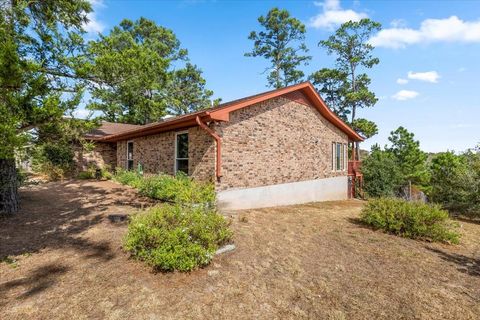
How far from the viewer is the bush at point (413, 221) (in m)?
6.82

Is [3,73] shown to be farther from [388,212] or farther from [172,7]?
[172,7]

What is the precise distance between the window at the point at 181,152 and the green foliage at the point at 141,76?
85.8 inches

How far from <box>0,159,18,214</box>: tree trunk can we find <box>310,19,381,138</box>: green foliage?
26507 millimetres

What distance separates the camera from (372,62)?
2745 centimetres

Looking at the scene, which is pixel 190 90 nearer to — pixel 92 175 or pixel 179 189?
pixel 92 175

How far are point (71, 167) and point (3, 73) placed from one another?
1381cm

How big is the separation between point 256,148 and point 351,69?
2307cm

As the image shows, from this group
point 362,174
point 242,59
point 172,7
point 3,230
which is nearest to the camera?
point 3,230

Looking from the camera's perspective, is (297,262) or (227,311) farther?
(297,262)

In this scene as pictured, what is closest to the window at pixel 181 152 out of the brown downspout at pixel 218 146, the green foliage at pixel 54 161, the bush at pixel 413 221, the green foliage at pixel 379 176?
the brown downspout at pixel 218 146

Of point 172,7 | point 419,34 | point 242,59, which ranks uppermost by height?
point 242,59

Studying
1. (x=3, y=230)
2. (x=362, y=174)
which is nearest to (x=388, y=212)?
(x=3, y=230)

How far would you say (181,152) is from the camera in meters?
10.8

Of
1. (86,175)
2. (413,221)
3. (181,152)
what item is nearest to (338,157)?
(413,221)
